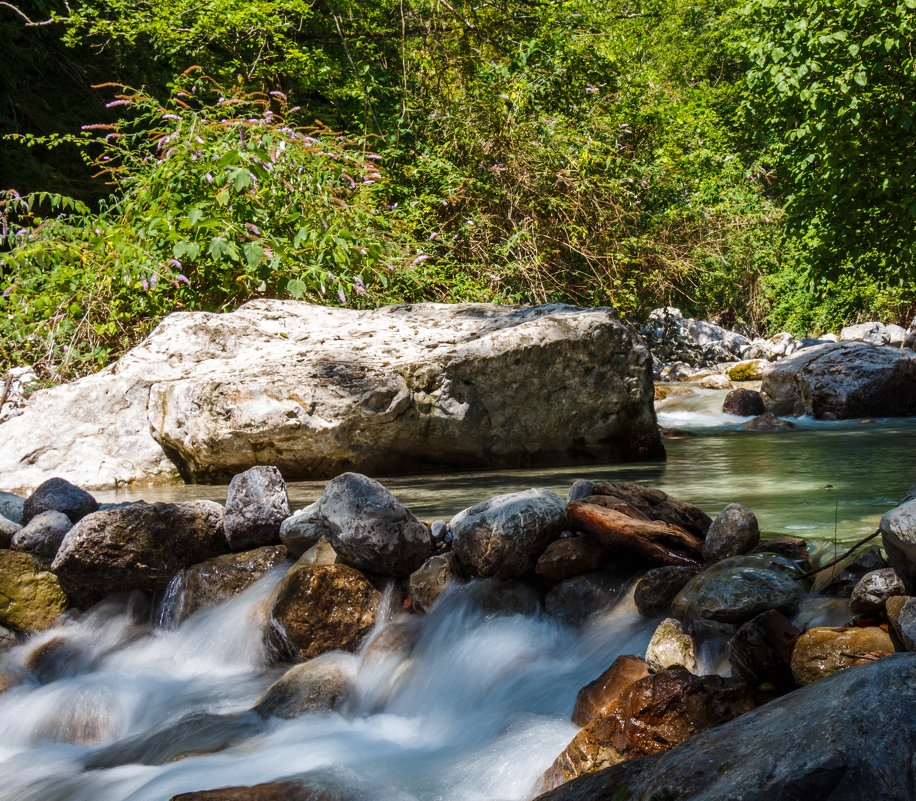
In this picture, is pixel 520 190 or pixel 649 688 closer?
pixel 649 688

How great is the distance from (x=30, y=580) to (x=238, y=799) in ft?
6.71

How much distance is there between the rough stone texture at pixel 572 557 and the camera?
3.09 m

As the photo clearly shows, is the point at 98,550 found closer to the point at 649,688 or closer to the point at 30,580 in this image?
the point at 30,580

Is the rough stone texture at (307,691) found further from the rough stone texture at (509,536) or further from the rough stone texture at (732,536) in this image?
the rough stone texture at (732,536)

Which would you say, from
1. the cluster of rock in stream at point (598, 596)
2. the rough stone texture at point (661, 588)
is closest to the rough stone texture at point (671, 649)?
the cluster of rock in stream at point (598, 596)

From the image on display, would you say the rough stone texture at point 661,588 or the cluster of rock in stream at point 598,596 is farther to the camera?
the rough stone texture at point 661,588

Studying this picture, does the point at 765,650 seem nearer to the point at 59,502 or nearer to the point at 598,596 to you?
the point at 598,596

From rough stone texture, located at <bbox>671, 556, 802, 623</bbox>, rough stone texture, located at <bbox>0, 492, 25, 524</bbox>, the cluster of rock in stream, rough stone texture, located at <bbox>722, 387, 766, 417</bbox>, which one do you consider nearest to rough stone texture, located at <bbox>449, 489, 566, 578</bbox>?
the cluster of rock in stream

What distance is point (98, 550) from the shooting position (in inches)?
145

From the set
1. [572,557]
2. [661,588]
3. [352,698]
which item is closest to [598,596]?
[572,557]

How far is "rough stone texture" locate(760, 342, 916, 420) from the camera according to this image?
9617mm

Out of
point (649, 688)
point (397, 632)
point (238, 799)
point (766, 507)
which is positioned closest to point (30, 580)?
point (397, 632)

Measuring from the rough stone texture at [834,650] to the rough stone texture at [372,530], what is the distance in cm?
156

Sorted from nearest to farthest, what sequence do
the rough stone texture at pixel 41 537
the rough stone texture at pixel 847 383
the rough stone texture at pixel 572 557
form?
the rough stone texture at pixel 572 557, the rough stone texture at pixel 41 537, the rough stone texture at pixel 847 383
